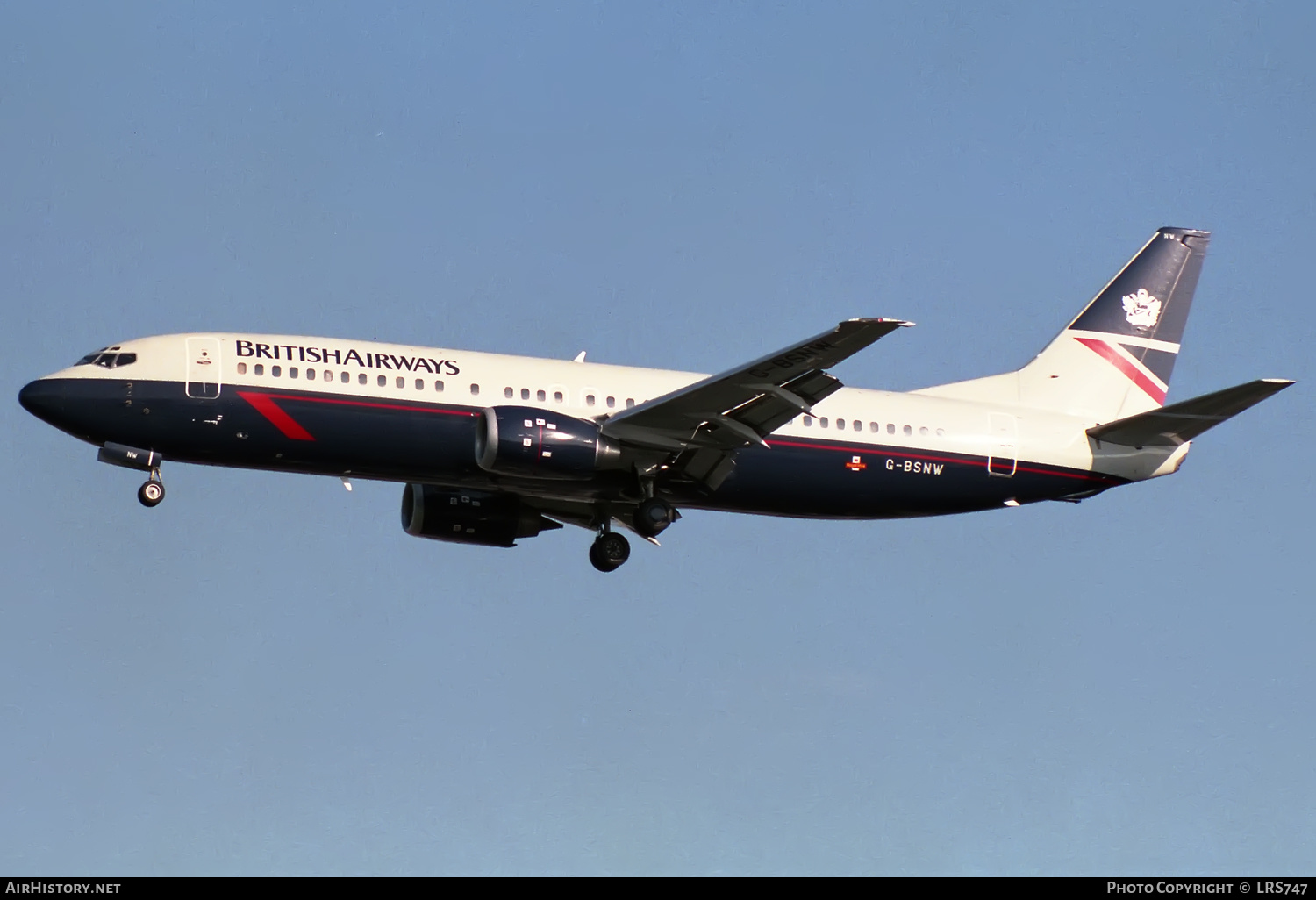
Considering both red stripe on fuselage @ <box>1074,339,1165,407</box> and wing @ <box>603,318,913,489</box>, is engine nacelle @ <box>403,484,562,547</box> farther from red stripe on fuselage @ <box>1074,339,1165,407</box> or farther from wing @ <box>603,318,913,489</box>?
red stripe on fuselage @ <box>1074,339,1165,407</box>

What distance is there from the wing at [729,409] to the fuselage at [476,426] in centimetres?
96

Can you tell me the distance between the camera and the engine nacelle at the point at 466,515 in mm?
43719

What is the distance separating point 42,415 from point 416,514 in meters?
9.33

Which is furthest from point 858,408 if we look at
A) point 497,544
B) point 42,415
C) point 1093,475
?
point 42,415

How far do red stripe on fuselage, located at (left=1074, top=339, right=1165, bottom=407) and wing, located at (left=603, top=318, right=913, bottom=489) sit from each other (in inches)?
445

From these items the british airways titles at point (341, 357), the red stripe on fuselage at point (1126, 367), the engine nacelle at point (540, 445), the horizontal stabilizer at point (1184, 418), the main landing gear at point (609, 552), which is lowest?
the main landing gear at point (609, 552)

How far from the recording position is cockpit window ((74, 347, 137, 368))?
39031mm

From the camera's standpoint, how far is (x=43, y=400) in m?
38.3

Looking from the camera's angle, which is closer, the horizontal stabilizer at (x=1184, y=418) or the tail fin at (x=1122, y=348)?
the horizontal stabilizer at (x=1184, y=418)

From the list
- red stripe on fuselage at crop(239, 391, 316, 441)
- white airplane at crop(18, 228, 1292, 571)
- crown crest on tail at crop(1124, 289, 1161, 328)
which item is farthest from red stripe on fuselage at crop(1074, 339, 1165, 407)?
red stripe on fuselage at crop(239, 391, 316, 441)

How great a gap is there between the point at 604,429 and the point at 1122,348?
15.5m

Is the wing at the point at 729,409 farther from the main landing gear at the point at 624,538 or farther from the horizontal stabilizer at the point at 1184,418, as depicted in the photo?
the horizontal stabilizer at the point at 1184,418

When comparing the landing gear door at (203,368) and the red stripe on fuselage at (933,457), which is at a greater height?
the landing gear door at (203,368)

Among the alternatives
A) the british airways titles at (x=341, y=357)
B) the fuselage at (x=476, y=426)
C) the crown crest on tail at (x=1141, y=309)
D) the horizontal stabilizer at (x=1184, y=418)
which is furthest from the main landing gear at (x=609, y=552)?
the crown crest on tail at (x=1141, y=309)
